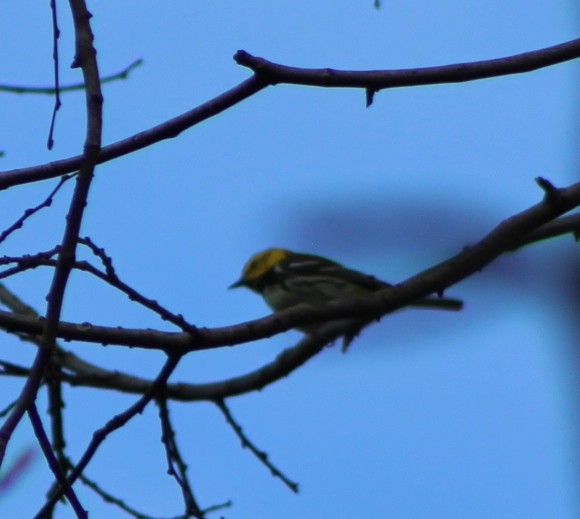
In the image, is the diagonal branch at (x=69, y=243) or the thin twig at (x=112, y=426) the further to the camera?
the thin twig at (x=112, y=426)

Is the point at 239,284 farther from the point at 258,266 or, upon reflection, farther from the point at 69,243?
the point at 69,243

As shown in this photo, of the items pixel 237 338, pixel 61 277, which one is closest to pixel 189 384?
pixel 237 338

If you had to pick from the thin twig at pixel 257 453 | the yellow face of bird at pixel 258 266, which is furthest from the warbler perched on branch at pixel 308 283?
the thin twig at pixel 257 453

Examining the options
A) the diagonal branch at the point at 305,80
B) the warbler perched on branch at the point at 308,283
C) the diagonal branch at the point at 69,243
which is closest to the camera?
the diagonal branch at the point at 69,243

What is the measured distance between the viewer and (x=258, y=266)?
8.60 m

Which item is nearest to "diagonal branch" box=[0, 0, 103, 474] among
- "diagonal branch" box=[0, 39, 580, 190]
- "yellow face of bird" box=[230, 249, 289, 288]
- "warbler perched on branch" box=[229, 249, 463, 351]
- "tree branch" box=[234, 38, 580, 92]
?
"diagonal branch" box=[0, 39, 580, 190]

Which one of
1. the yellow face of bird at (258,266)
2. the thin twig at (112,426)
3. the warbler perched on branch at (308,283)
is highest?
the yellow face of bird at (258,266)

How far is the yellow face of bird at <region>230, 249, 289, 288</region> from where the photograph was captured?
8.46 meters

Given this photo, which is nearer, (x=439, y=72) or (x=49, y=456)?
(x=49, y=456)

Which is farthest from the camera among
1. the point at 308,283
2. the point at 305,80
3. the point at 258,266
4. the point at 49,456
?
the point at 258,266

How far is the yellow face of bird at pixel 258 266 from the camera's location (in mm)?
8461

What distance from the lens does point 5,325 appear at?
2.76 meters

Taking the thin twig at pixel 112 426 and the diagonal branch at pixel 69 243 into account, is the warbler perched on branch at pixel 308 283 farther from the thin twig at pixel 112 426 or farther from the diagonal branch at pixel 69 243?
the diagonal branch at pixel 69 243

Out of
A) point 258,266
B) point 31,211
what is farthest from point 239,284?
point 31,211
